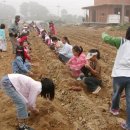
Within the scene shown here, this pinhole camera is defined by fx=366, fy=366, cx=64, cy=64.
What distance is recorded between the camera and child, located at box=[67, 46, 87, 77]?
345 inches

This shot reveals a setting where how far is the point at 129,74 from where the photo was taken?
582 cm

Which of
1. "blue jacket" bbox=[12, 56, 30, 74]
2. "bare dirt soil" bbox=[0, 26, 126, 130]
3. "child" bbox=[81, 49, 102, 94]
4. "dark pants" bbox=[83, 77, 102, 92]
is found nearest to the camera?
"bare dirt soil" bbox=[0, 26, 126, 130]

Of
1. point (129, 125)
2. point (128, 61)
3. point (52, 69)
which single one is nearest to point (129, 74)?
point (128, 61)

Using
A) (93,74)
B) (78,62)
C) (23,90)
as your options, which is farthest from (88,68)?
(23,90)

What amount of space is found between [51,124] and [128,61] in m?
1.75

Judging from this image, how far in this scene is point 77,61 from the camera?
357 inches

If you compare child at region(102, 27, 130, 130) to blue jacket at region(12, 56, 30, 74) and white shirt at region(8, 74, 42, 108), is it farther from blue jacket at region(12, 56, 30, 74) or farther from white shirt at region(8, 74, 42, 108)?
blue jacket at region(12, 56, 30, 74)

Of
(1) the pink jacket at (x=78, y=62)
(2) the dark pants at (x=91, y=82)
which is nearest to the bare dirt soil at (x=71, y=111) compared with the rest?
(2) the dark pants at (x=91, y=82)

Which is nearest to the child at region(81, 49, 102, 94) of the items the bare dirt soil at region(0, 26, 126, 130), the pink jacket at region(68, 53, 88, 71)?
the bare dirt soil at region(0, 26, 126, 130)

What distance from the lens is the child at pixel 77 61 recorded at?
8.77 metres

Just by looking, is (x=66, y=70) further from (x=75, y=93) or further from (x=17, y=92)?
(x=17, y=92)

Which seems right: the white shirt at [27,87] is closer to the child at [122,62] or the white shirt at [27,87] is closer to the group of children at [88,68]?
the child at [122,62]

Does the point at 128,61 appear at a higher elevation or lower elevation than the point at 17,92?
higher

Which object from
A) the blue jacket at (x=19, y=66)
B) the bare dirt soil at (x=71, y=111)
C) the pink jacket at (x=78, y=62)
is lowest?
the bare dirt soil at (x=71, y=111)
